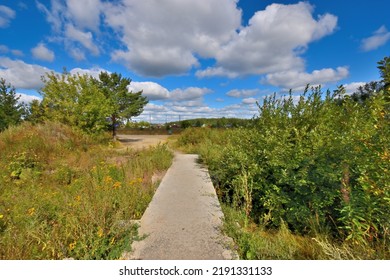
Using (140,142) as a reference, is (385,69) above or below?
above

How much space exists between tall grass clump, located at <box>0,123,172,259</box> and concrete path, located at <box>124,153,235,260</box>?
26cm

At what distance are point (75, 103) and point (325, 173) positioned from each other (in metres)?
13.8

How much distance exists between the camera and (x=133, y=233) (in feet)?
8.94

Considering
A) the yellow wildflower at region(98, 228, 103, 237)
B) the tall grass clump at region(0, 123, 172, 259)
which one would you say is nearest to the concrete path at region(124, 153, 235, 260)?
the tall grass clump at region(0, 123, 172, 259)

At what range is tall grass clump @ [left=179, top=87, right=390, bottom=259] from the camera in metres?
2.13

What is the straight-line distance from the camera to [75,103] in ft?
39.4

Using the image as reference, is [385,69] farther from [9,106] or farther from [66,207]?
[9,106]

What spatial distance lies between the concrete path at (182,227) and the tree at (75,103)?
925 cm

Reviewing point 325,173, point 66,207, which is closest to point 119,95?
point 66,207

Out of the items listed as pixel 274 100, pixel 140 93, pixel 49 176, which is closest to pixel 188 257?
pixel 274 100

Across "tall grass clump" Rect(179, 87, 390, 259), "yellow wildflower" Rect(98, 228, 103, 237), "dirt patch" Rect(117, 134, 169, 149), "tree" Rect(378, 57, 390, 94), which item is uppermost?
"tree" Rect(378, 57, 390, 94)

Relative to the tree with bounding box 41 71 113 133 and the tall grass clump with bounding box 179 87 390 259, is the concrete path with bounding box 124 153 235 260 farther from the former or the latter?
the tree with bounding box 41 71 113 133

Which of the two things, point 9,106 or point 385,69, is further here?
point 9,106

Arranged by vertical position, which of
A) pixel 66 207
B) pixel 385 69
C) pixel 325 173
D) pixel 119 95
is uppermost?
pixel 119 95
